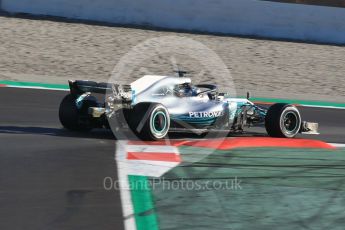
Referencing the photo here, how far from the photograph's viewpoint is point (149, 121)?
959 cm

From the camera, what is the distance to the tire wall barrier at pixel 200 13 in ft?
75.7

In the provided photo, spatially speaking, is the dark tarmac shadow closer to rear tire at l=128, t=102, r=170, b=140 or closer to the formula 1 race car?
the formula 1 race car

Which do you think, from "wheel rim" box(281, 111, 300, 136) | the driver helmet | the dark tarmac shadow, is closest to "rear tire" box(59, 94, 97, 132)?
the dark tarmac shadow

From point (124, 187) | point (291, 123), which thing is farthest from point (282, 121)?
point (124, 187)

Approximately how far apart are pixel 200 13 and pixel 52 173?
53.3ft

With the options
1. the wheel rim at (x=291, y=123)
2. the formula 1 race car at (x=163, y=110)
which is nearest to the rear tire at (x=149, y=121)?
the formula 1 race car at (x=163, y=110)

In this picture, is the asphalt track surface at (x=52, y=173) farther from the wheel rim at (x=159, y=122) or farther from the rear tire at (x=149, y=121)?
the wheel rim at (x=159, y=122)

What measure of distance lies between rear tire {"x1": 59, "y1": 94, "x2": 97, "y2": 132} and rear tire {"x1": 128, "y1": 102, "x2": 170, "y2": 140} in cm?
90

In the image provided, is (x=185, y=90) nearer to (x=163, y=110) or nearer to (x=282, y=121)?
(x=163, y=110)

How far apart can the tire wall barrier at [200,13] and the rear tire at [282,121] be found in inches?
479

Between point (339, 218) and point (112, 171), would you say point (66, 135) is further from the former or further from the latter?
point (339, 218)

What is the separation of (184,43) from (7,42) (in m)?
6.10

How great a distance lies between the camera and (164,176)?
773 centimetres

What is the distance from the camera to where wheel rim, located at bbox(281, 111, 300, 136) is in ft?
37.1
